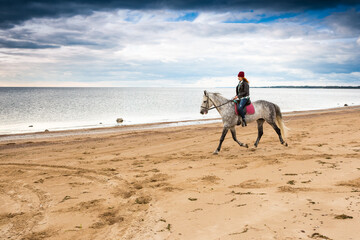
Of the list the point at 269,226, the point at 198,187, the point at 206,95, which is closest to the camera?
the point at 269,226

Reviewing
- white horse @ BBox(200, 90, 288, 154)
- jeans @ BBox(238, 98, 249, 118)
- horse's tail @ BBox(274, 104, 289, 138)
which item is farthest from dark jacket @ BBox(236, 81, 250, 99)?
horse's tail @ BBox(274, 104, 289, 138)

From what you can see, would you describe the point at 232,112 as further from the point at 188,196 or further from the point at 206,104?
the point at 188,196

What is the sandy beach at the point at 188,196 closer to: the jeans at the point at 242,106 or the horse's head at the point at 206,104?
the jeans at the point at 242,106

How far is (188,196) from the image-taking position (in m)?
5.90

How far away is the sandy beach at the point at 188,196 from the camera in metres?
4.33

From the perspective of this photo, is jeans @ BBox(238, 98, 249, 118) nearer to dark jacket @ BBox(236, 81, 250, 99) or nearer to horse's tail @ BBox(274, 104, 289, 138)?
dark jacket @ BBox(236, 81, 250, 99)

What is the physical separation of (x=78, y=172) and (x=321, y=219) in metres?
7.38

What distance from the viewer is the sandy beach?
4.33m

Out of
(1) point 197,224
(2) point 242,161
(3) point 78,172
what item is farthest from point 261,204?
(3) point 78,172

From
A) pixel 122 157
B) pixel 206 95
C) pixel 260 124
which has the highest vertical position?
pixel 206 95

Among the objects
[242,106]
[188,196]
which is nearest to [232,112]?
[242,106]

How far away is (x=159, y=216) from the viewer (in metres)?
4.96

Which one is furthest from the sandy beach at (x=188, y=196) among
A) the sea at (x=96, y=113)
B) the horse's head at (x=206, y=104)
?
the sea at (x=96, y=113)

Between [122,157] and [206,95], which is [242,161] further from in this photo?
[122,157]
